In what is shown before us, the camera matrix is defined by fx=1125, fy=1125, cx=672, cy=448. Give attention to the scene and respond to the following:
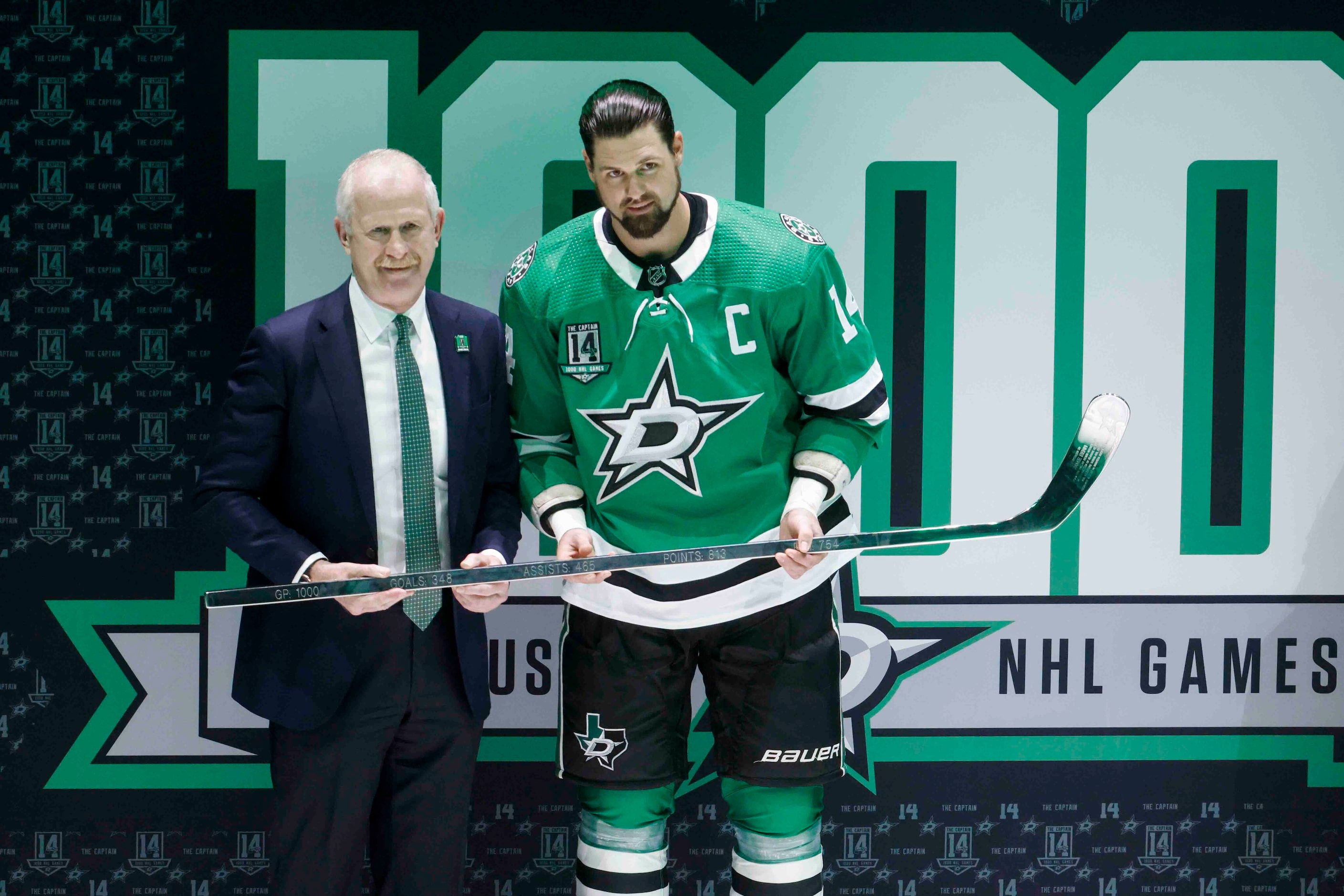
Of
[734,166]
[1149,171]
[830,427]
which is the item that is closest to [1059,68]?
[1149,171]

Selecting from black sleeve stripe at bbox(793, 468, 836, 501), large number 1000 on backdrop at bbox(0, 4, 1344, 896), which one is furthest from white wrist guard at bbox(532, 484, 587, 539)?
large number 1000 on backdrop at bbox(0, 4, 1344, 896)

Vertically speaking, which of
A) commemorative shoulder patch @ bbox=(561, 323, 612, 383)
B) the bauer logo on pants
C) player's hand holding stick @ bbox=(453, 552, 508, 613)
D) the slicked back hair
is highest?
the slicked back hair

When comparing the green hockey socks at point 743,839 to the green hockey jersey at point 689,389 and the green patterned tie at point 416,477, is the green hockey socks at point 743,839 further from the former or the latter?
the green patterned tie at point 416,477

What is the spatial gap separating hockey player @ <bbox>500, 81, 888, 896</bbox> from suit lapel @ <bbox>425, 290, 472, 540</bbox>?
0.13 meters

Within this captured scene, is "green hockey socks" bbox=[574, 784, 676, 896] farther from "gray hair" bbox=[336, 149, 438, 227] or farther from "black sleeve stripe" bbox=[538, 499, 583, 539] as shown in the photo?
"gray hair" bbox=[336, 149, 438, 227]

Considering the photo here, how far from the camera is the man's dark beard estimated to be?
1.92 m

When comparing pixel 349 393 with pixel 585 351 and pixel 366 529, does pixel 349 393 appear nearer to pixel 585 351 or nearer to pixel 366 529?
pixel 366 529

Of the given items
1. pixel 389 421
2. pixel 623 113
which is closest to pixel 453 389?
pixel 389 421

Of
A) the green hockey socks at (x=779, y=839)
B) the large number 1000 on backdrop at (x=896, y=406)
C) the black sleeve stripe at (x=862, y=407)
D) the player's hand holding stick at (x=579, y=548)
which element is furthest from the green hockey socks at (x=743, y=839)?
the black sleeve stripe at (x=862, y=407)

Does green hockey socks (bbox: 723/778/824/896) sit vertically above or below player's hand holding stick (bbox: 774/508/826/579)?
below

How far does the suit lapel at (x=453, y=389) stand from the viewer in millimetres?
1908

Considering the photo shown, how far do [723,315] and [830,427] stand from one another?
286 millimetres

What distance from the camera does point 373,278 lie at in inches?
73.8

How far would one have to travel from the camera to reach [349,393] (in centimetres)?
186
